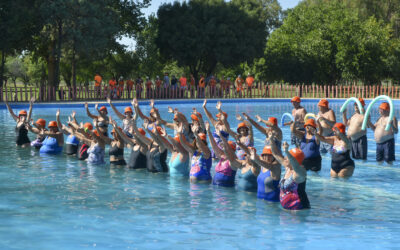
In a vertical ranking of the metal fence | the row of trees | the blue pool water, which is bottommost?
the blue pool water

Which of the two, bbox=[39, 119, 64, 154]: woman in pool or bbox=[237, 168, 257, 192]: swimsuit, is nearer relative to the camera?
bbox=[237, 168, 257, 192]: swimsuit

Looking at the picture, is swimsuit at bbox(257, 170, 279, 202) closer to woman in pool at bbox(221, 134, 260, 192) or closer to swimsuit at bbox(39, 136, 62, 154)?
woman in pool at bbox(221, 134, 260, 192)

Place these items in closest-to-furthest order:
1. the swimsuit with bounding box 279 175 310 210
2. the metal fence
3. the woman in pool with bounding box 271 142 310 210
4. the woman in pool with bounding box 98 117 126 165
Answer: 1. the woman in pool with bounding box 271 142 310 210
2. the swimsuit with bounding box 279 175 310 210
3. the woman in pool with bounding box 98 117 126 165
4. the metal fence

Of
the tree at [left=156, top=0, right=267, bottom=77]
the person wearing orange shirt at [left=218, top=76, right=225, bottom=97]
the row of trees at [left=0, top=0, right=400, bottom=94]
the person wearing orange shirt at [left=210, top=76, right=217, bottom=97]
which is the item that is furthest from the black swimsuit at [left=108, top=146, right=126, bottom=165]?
the tree at [left=156, top=0, right=267, bottom=77]

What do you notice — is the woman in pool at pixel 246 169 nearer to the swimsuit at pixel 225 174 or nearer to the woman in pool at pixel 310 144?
the swimsuit at pixel 225 174

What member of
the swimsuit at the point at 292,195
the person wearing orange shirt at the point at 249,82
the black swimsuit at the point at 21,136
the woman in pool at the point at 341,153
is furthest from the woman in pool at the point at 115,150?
Answer: the person wearing orange shirt at the point at 249,82

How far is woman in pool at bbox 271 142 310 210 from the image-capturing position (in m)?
Answer: 8.82

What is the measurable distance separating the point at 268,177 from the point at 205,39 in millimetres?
39422

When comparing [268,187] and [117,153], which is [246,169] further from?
[117,153]

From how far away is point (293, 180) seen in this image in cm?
907

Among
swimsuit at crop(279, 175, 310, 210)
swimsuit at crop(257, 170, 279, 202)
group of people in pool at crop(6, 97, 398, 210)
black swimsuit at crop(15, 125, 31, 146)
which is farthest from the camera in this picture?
black swimsuit at crop(15, 125, 31, 146)

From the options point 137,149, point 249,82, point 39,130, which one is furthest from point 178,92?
point 137,149

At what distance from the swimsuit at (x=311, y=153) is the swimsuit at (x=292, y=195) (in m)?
3.45

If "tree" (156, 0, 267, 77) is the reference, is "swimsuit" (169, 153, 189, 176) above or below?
below
